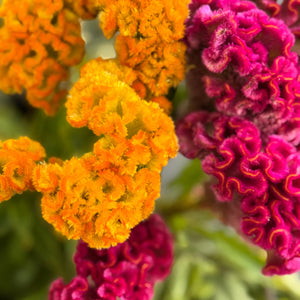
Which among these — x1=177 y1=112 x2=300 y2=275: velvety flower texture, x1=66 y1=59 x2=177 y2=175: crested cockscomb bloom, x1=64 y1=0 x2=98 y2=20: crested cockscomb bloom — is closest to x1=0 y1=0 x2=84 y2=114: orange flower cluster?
x1=64 y1=0 x2=98 y2=20: crested cockscomb bloom

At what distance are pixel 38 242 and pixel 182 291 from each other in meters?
0.42

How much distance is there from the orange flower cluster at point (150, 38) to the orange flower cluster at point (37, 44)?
0.30 feet

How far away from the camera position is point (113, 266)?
77 cm

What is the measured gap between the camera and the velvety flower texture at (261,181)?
699 mm

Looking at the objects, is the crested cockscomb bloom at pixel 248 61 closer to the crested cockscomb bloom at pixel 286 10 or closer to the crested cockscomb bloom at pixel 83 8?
the crested cockscomb bloom at pixel 286 10

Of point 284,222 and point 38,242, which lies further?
point 38,242

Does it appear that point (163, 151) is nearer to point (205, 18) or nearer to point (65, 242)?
point (205, 18)

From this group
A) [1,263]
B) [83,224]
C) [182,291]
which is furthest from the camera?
[1,263]

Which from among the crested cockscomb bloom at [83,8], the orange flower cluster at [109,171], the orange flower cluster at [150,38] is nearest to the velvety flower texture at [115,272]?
the orange flower cluster at [109,171]

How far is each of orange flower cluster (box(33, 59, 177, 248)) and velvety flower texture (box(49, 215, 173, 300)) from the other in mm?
125

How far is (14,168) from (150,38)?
295 millimetres

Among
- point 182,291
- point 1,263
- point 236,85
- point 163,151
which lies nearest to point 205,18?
point 236,85

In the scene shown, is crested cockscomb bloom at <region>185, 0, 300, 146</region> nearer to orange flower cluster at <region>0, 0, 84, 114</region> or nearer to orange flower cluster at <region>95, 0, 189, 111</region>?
orange flower cluster at <region>95, 0, 189, 111</region>

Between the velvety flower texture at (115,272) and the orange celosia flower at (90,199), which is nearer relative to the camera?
the orange celosia flower at (90,199)
